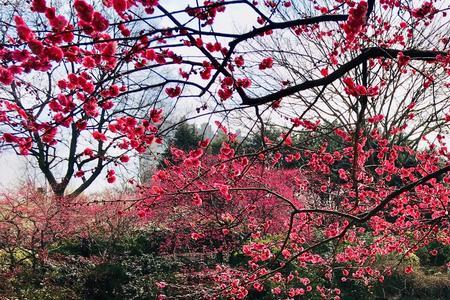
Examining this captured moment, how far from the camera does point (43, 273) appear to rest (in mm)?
7363

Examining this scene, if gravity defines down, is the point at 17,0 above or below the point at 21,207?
above

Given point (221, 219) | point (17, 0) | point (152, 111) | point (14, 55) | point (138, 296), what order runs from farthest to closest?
1. point (17, 0)
2. point (221, 219)
3. point (138, 296)
4. point (152, 111)
5. point (14, 55)

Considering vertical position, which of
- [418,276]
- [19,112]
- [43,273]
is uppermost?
[19,112]

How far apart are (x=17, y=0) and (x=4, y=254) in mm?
6379

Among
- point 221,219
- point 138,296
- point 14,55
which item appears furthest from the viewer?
point 221,219

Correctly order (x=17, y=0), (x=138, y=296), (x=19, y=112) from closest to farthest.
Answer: (x=19, y=112) < (x=138, y=296) < (x=17, y=0)

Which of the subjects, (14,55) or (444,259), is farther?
(444,259)

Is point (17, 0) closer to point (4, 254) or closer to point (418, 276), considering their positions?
point (4, 254)

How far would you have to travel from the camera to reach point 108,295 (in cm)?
755

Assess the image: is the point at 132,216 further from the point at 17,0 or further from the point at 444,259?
the point at 444,259

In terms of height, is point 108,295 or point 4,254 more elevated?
point 4,254

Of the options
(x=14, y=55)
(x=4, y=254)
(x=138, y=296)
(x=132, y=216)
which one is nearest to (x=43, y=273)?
(x=4, y=254)

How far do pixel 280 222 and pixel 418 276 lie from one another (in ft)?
10.2

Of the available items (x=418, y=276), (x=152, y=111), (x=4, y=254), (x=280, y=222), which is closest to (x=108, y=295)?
(x=4, y=254)
